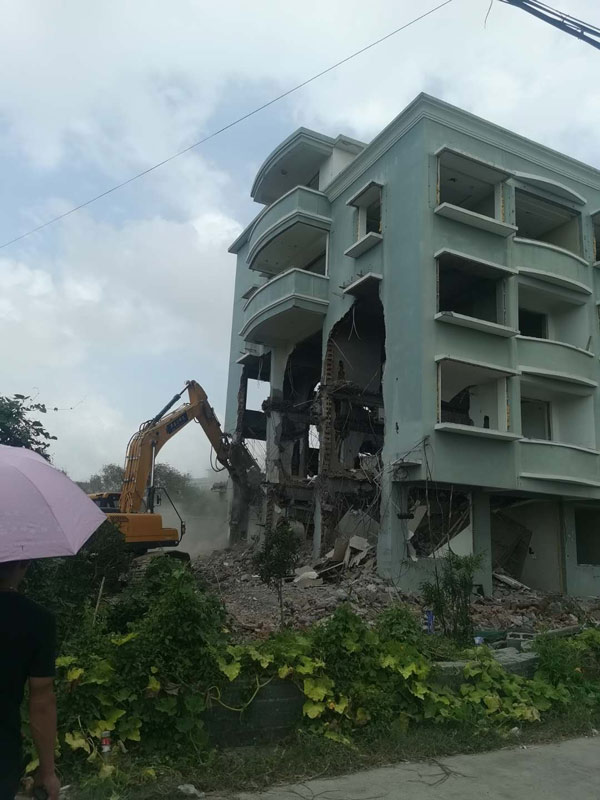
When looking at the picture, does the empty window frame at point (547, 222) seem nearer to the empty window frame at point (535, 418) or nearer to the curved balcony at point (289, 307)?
the empty window frame at point (535, 418)

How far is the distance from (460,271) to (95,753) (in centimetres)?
1698

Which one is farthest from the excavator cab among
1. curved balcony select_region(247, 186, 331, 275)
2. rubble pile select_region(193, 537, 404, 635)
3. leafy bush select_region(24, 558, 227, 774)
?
leafy bush select_region(24, 558, 227, 774)

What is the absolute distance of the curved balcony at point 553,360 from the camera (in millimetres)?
18516

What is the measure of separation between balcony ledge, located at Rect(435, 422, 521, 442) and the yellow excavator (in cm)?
758

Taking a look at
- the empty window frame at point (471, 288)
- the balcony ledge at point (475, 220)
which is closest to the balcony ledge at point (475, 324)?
the empty window frame at point (471, 288)

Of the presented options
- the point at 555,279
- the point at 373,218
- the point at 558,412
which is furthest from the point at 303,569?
the point at 373,218

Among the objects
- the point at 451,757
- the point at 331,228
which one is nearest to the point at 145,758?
the point at 451,757

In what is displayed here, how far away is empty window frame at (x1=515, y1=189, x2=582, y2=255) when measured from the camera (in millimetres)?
20219

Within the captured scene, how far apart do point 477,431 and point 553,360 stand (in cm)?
400

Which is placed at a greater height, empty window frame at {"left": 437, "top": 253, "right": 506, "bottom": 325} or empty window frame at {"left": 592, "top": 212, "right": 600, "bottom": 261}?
empty window frame at {"left": 592, "top": 212, "right": 600, "bottom": 261}

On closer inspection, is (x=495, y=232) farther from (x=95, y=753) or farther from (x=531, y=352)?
(x=95, y=753)

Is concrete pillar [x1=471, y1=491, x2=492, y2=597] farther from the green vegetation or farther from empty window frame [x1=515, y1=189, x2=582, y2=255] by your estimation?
the green vegetation

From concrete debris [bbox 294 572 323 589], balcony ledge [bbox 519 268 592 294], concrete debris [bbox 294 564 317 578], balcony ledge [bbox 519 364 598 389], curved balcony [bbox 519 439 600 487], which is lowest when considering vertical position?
concrete debris [bbox 294 572 323 589]

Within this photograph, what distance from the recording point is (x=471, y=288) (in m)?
20.1
